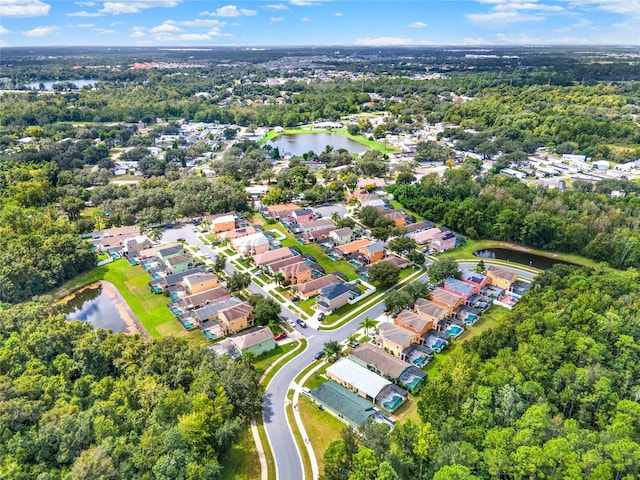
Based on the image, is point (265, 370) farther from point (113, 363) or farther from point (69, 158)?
point (69, 158)

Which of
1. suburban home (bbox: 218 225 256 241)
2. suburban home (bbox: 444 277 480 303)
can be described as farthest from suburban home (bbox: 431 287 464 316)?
suburban home (bbox: 218 225 256 241)

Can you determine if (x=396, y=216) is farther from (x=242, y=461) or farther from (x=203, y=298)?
(x=242, y=461)

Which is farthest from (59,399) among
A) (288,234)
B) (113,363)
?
(288,234)

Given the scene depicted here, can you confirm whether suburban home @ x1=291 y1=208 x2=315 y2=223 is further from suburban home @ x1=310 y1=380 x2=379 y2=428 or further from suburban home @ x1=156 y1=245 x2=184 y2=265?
suburban home @ x1=310 y1=380 x2=379 y2=428

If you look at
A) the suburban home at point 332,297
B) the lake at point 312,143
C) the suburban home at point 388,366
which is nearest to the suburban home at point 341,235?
the suburban home at point 332,297

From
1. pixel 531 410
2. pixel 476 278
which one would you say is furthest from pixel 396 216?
pixel 531 410

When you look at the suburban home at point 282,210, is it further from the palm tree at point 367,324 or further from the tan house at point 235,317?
the palm tree at point 367,324

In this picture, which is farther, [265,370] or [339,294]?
[339,294]
